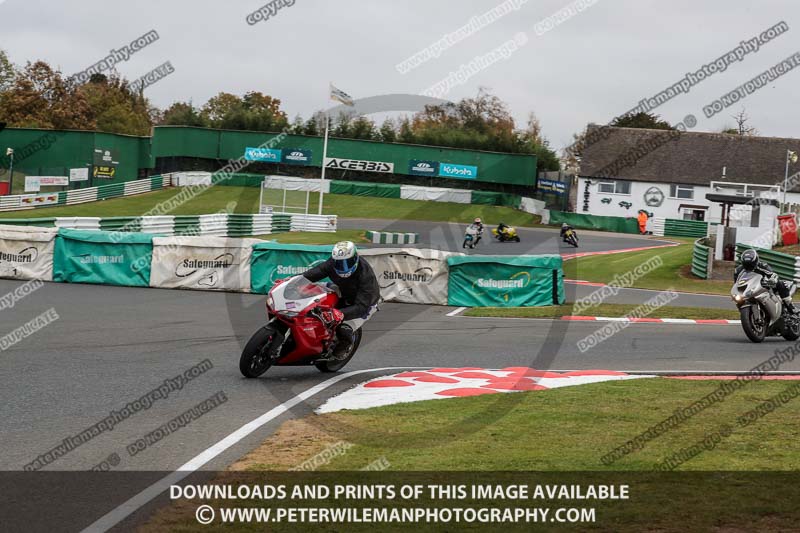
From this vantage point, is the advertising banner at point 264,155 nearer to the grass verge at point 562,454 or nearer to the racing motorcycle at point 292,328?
the racing motorcycle at point 292,328

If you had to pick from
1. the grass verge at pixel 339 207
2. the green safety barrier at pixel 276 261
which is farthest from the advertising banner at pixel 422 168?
the green safety barrier at pixel 276 261

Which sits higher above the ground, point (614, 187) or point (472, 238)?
point (614, 187)

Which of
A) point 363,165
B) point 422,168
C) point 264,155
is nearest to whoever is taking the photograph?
point 264,155

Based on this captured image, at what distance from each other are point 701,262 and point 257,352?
80.5 ft

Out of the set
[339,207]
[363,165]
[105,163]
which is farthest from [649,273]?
[105,163]

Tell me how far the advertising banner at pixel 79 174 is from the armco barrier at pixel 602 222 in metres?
33.8

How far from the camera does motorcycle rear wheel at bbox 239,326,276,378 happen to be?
10.9 meters

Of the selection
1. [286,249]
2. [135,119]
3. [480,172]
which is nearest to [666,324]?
[286,249]

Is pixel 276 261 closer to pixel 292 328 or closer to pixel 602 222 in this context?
pixel 292 328

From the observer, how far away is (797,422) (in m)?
8.53

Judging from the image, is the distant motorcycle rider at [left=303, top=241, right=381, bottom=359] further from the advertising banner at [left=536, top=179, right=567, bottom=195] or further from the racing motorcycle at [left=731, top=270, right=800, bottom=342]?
the advertising banner at [left=536, top=179, right=567, bottom=195]

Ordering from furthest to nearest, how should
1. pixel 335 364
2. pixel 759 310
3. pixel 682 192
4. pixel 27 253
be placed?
1. pixel 682 192
2. pixel 27 253
3. pixel 759 310
4. pixel 335 364

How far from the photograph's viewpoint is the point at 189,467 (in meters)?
6.92

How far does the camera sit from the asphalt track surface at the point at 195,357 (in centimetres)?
795
